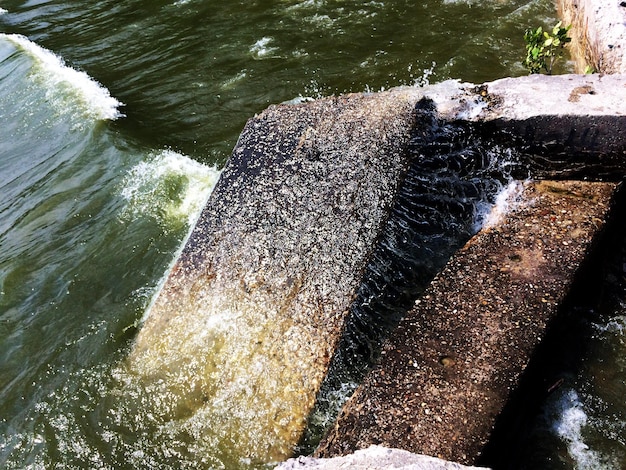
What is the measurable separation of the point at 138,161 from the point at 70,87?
2501 millimetres

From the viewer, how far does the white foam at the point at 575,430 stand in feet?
8.27

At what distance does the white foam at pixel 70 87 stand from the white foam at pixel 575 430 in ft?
19.2

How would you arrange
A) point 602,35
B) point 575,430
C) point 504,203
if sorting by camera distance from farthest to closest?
point 602,35 < point 504,203 < point 575,430

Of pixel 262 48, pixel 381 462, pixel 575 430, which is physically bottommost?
pixel 575 430

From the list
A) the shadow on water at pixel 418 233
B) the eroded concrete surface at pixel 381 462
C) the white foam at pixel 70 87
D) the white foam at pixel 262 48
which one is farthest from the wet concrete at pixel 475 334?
the white foam at pixel 70 87

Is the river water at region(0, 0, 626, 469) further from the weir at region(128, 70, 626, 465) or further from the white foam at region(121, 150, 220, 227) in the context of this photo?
the weir at region(128, 70, 626, 465)

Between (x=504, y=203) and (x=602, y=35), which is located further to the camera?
(x=602, y=35)

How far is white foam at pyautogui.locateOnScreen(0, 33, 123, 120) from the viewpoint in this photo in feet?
21.7

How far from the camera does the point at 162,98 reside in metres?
6.82

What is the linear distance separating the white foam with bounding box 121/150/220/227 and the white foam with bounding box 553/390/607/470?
11.1 ft

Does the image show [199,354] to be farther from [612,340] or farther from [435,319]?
[612,340]

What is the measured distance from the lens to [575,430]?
2646 millimetres

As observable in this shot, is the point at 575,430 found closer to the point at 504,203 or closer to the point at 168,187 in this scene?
the point at 504,203

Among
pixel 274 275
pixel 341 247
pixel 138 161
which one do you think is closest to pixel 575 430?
pixel 341 247
